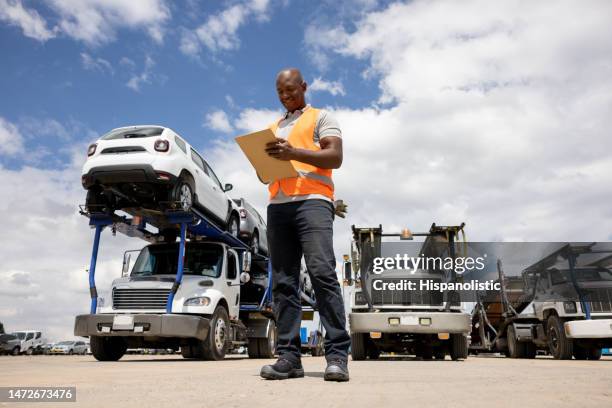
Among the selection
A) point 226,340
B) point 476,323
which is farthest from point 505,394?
point 476,323

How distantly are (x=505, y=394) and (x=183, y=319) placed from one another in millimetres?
7030

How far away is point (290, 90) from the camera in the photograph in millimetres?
4184

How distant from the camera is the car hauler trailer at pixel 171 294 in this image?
9.37 metres

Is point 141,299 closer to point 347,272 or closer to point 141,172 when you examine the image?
point 141,172

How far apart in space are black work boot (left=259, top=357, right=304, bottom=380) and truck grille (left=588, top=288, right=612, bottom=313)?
30.5ft

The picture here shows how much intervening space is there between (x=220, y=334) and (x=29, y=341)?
3039 centimetres

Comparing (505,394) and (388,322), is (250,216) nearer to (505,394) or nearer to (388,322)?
(388,322)

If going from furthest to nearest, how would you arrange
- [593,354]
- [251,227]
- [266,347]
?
1. [251,227]
2. [266,347]
3. [593,354]

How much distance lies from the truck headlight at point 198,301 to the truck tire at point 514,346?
835 cm

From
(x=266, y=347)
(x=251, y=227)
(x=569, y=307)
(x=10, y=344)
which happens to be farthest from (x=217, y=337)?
(x=10, y=344)

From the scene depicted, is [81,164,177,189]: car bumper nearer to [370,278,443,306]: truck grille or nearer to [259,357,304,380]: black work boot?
[370,278,443,306]: truck grille

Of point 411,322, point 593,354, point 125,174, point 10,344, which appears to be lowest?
point 593,354

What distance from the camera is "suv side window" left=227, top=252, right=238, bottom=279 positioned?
442 inches

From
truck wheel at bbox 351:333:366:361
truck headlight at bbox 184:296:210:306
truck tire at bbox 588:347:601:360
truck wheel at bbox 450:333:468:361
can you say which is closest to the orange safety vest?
truck headlight at bbox 184:296:210:306
